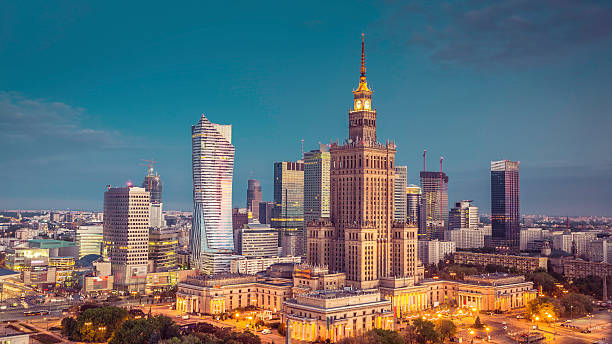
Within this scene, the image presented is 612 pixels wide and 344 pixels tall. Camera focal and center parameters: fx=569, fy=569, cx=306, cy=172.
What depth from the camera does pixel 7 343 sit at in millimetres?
123625

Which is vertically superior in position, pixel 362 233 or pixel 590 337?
pixel 362 233

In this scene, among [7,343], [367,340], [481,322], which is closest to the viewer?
[7,343]

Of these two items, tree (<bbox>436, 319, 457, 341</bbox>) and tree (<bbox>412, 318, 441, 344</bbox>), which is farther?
tree (<bbox>436, 319, 457, 341</bbox>)

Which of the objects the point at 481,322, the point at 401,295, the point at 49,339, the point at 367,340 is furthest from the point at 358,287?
the point at 49,339

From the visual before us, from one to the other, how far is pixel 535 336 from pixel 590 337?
51.2 ft

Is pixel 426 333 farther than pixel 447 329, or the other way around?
pixel 447 329

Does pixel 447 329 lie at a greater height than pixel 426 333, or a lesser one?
lesser

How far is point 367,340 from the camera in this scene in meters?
134

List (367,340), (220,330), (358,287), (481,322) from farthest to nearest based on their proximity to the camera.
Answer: (358,287) → (481,322) → (220,330) → (367,340)

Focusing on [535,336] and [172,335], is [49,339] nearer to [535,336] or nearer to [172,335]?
[172,335]

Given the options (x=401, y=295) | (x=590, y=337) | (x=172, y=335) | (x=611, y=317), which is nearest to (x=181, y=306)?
(x=172, y=335)

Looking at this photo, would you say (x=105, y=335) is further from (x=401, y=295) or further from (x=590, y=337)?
(x=590, y=337)

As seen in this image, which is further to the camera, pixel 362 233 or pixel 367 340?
pixel 362 233

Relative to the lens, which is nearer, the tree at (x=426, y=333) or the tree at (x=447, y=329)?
the tree at (x=426, y=333)
